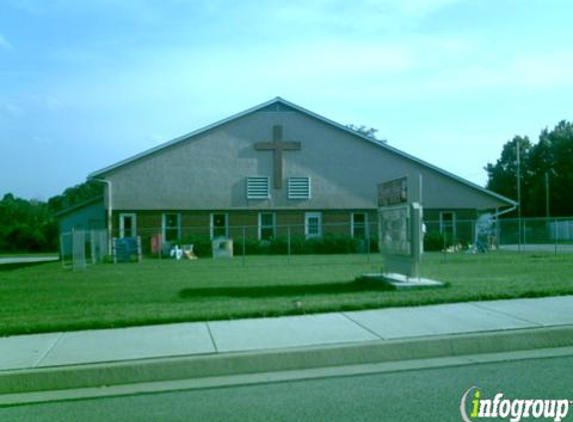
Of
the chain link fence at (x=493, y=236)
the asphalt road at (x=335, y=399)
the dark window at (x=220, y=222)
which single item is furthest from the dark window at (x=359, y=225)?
the asphalt road at (x=335, y=399)

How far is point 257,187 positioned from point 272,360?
94.8ft

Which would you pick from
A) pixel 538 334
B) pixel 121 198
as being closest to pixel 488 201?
pixel 121 198

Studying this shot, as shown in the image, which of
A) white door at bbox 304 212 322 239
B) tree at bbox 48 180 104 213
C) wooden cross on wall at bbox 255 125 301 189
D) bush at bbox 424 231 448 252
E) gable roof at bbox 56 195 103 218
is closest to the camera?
bush at bbox 424 231 448 252

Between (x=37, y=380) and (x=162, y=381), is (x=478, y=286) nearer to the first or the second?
(x=162, y=381)

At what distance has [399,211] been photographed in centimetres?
1491

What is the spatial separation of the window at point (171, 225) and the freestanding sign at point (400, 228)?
21143 mm

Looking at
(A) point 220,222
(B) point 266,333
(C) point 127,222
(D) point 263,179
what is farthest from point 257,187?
A: (B) point 266,333

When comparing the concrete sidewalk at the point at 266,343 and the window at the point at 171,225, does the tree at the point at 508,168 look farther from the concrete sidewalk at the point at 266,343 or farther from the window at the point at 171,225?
the concrete sidewalk at the point at 266,343

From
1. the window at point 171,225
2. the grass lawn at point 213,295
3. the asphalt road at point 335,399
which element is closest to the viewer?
the asphalt road at point 335,399

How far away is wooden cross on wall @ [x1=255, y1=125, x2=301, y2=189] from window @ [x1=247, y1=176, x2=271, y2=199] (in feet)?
1.83

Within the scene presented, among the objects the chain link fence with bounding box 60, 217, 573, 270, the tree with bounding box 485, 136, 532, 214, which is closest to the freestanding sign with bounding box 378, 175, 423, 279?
the chain link fence with bounding box 60, 217, 573, 270

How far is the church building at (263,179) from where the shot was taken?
35656 mm

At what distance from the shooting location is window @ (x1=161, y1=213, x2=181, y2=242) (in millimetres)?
36062

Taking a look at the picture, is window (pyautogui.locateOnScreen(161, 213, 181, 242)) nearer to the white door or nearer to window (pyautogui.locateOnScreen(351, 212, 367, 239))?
the white door
